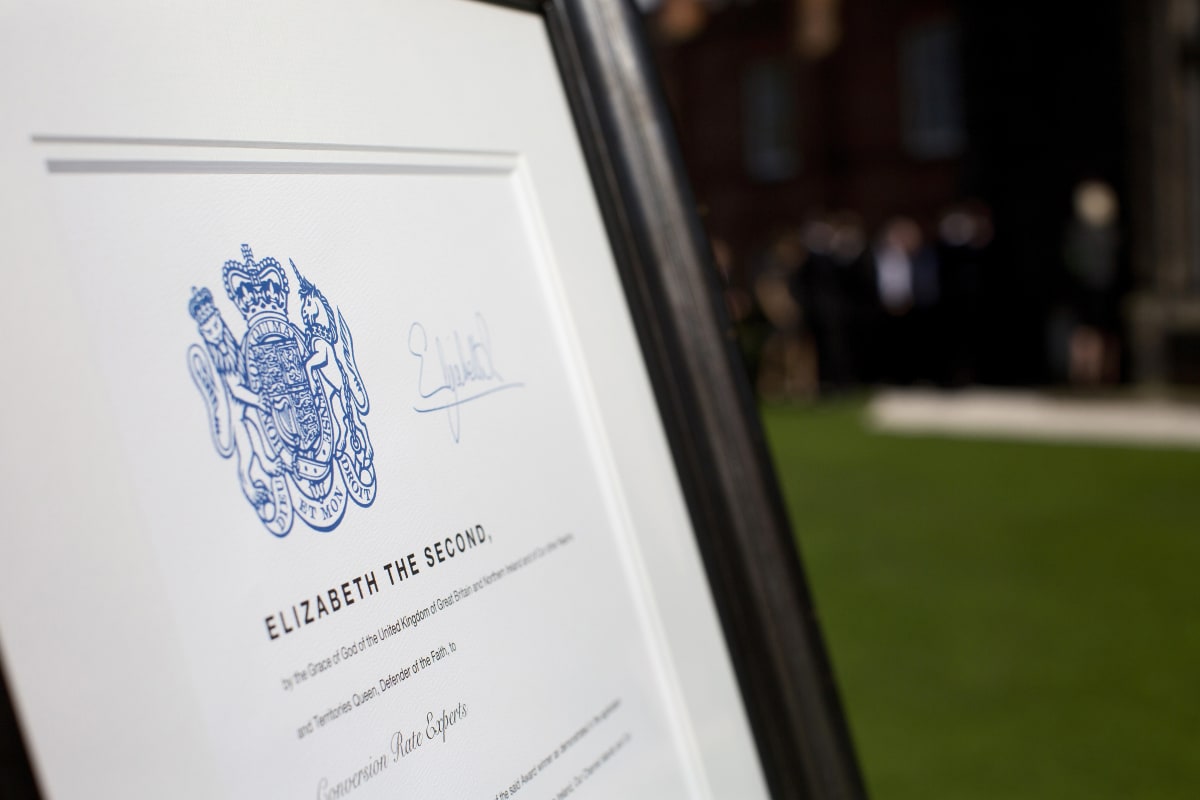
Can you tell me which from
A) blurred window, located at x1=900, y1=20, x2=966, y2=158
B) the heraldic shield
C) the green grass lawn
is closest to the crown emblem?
the heraldic shield

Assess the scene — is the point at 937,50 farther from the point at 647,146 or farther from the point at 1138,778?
the point at 647,146

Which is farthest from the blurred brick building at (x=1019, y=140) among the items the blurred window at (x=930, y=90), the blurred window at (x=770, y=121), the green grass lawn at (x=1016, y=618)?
the green grass lawn at (x=1016, y=618)

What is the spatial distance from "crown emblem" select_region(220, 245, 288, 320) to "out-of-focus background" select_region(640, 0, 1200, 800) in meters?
0.33

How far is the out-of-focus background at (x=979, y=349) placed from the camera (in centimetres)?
298

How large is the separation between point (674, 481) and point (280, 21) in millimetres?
342

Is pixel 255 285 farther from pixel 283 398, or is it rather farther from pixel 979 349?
pixel 979 349

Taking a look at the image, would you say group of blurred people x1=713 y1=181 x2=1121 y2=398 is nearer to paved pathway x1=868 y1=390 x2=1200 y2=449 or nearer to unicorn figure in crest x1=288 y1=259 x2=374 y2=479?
paved pathway x1=868 y1=390 x2=1200 y2=449

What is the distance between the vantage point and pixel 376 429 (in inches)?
20.2

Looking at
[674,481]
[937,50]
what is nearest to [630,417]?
[674,481]

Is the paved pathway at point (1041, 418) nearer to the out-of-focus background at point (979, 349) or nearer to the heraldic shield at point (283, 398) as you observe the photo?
the out-of-focus background at point (979, 349)
